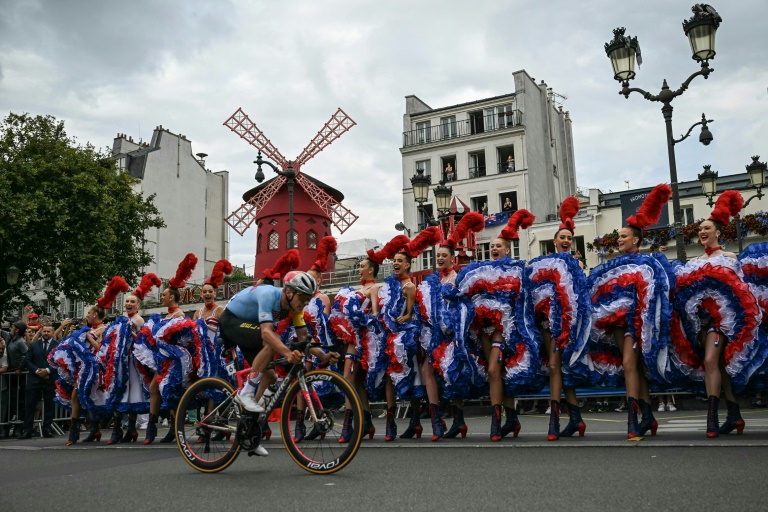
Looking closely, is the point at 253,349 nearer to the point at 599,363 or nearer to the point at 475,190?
the point at 599,363

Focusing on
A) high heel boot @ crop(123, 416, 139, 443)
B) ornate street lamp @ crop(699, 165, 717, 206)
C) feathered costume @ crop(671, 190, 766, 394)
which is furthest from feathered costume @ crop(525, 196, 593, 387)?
ornate street lamp @ crop(699, 165, 717, 206)

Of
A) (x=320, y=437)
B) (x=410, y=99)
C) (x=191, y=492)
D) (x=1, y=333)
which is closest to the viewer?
(x=191, y=492)

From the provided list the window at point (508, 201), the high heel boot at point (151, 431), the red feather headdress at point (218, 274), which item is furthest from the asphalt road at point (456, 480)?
the window at point (508, 201)

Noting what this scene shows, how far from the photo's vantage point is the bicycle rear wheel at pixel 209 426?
264 inches

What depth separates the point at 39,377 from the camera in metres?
13.7

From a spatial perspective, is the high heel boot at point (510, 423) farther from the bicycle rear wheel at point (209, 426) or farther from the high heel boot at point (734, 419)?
the bicycle rear wheel at point (209, 426)

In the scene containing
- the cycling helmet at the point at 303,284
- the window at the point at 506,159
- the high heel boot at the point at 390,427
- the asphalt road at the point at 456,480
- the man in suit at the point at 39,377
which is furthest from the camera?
the window at the point at 506,159

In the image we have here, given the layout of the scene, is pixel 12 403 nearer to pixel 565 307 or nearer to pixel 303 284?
pixel 303 284

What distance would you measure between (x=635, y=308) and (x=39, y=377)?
10731 millimetres

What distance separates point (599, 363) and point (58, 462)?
6098 millimetres

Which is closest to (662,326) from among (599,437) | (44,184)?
(599,437)

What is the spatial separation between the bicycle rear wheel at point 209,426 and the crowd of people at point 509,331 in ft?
0.92

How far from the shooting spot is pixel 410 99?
177 feet

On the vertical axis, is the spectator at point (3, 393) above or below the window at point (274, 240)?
below
